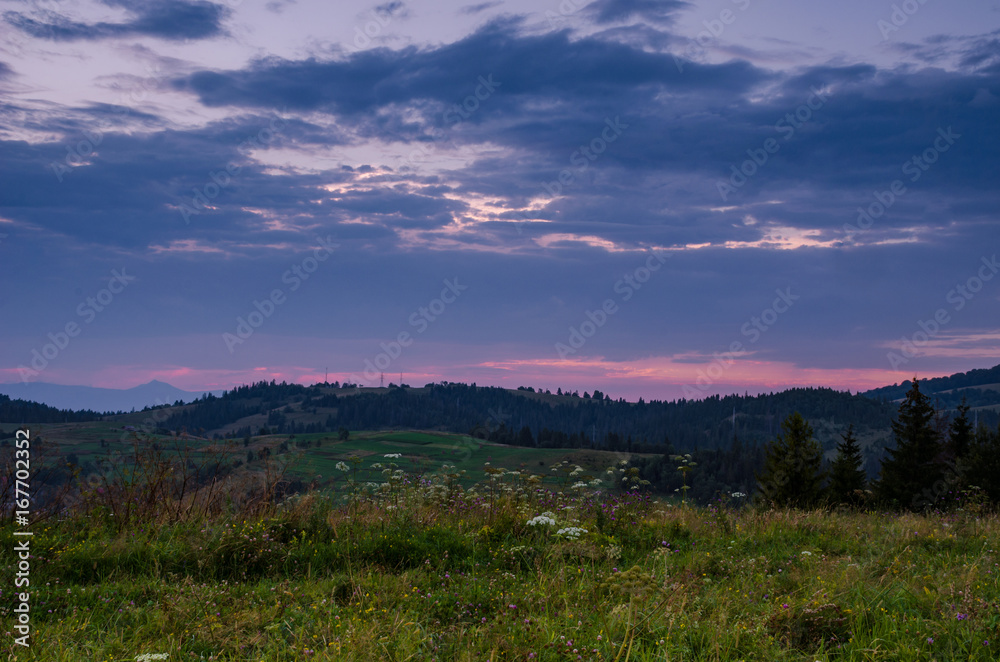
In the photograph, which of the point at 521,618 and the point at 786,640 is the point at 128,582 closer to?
the point at 521,618

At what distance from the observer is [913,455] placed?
5309 centimetres

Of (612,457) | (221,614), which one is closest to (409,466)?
(221,614)

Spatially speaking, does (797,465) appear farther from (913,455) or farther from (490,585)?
(490,585)

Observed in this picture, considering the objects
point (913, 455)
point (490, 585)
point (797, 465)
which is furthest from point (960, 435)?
point (490, 585)

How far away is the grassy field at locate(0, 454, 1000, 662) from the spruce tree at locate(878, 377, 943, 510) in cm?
5083

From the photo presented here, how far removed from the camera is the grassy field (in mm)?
4602

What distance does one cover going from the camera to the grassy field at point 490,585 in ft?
15.1

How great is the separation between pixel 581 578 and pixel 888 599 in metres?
2.88

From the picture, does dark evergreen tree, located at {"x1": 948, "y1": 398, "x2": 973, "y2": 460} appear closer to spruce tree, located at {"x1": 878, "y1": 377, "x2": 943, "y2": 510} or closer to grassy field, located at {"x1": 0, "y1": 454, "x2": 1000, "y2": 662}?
spruce tree, located at {"x1": 878, "y1": 377, "x2": 943, "y2": 510}

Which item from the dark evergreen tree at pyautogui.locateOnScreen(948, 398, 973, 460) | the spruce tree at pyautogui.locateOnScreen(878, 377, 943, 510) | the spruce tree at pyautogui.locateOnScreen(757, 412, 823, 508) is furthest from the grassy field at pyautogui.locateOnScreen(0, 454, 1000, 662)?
the dark evergreen tree at pyautogui.locateOnScreen(948, 398, 973, 460)

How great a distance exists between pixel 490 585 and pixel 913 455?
60.5 m

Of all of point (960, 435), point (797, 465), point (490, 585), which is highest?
point (490, 585)

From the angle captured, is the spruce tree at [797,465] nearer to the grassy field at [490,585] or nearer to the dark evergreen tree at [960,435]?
the dark evergreen tree at [960,435]

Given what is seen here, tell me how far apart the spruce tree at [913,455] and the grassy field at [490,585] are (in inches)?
2001
